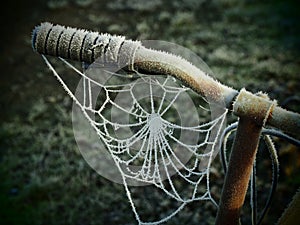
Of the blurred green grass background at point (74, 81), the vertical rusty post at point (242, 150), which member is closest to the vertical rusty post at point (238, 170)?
the vertical rusty post at point (242, 150)

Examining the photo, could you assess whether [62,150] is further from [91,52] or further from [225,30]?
[225,30]

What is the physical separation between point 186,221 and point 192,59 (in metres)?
3.00

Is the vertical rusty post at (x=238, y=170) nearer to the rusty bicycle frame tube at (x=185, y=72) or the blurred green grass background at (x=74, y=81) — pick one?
the rusty bicycle frame tube at (x=185, y=72)

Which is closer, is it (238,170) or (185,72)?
(185,72)

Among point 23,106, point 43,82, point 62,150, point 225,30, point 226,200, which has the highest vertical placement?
point 225,30

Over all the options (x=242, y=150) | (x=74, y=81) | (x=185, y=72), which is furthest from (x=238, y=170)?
(x=74, y=81)

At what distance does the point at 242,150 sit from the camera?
5.08 ft

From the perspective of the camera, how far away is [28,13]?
24.2 ft

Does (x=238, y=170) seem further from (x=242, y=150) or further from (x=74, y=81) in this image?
(x=74, y=81)

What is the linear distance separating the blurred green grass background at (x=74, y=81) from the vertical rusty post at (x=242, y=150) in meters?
1.70

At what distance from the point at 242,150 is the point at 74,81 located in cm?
439

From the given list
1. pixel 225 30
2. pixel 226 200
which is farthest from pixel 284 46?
pixel 226 200

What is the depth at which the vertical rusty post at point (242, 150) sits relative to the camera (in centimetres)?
144

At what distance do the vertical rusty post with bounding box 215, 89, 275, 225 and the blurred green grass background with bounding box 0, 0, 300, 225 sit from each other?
1.70 m
